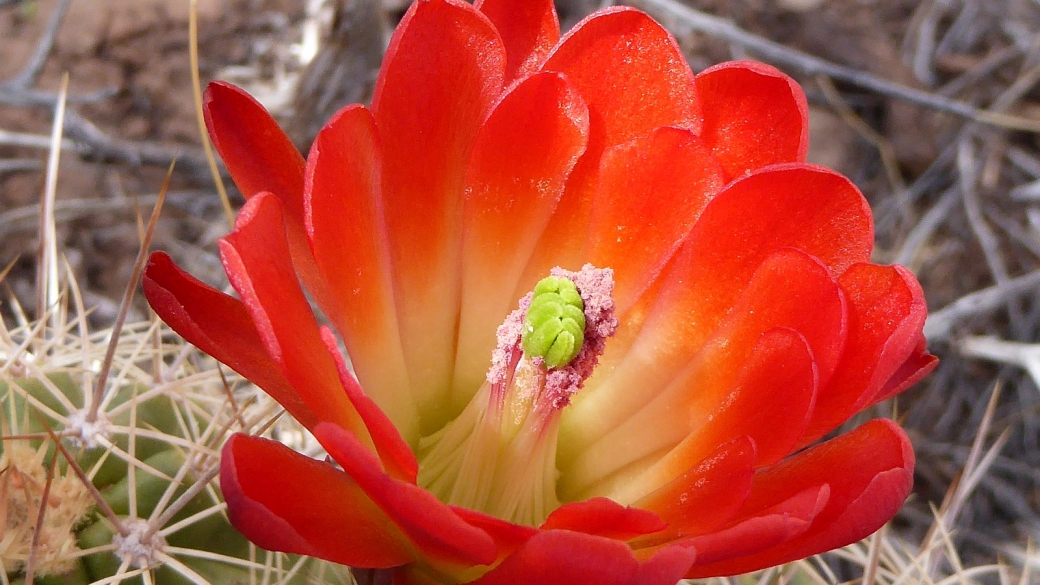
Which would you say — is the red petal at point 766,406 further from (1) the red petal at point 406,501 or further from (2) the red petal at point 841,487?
(1) the red petal at point 406,501

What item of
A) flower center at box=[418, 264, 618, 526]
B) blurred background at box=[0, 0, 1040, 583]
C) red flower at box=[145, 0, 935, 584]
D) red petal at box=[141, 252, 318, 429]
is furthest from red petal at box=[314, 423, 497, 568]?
blurred background at box=[0, 0, 1040, 583]

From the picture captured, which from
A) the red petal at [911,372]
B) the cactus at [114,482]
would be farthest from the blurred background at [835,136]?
the red petal at [911,372]

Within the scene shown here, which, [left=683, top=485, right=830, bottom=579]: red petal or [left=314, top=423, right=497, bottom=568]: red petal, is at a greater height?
[left=314, top=423, right=497, bottom=568]: red petal

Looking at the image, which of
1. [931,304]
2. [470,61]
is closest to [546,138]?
[470,61]

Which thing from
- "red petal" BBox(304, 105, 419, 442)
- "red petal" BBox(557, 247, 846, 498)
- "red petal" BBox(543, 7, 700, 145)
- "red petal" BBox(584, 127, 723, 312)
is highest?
"red petal" BBox(543, 7, 700, 145)

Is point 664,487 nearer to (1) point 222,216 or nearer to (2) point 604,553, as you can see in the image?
(2) point 604,553

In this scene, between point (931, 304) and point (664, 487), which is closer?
point (664, 487)

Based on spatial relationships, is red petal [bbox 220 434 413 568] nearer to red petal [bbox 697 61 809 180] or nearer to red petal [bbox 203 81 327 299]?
red petal [bbox 203 81 327 299]
